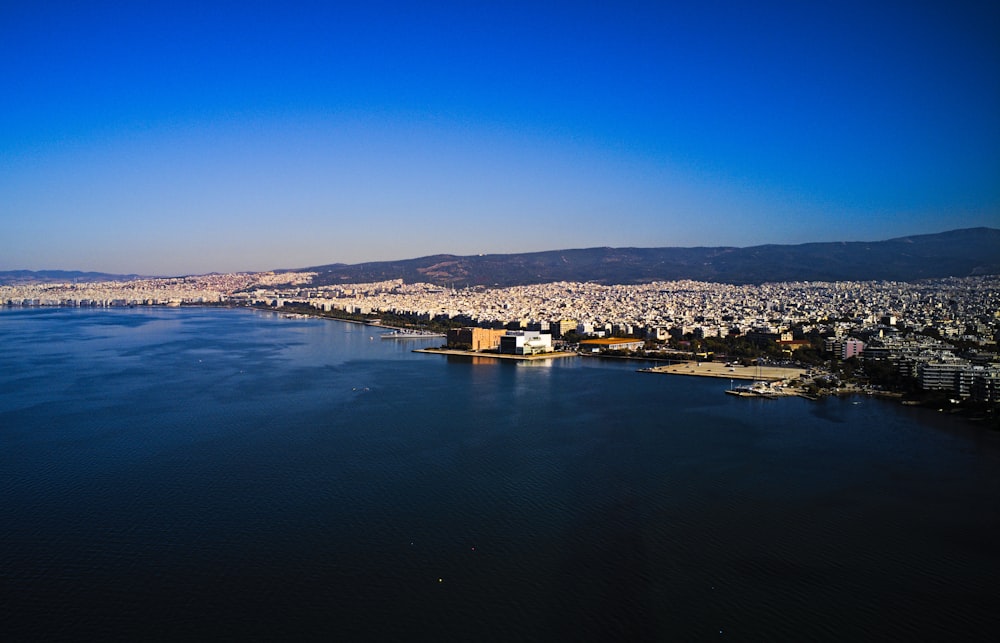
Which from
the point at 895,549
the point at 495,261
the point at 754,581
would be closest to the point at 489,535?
the point at 754,581

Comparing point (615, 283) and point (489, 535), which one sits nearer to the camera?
point (489, 535)

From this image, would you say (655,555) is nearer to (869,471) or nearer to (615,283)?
(869,471)

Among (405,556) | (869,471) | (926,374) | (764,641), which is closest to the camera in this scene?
(764,641)

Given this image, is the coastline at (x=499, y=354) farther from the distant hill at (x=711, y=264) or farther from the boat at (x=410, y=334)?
the distant hill at (x=711, y=264)

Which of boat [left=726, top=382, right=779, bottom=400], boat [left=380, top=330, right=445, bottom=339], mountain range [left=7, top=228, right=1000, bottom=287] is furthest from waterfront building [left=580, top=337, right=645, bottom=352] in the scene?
mountain range [left=7, top=228, right=1000, bottom=287]

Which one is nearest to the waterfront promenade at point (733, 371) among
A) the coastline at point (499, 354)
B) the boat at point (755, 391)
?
the boat at point (755, 391)

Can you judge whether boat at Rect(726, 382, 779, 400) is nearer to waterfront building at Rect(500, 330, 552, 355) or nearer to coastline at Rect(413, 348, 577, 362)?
coastline at Rect(413, 348, 577, 362)
